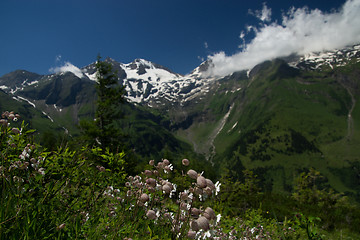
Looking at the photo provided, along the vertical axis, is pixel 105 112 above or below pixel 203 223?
above

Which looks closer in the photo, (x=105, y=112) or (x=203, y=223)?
(x=203, y=223)

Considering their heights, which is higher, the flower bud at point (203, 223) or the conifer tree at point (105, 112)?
the conifer tree at point (105, 112)

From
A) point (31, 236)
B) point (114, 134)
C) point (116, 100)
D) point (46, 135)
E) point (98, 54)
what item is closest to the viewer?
point (31, 236)

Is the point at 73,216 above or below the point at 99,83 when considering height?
below

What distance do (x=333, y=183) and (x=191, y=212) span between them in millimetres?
251071

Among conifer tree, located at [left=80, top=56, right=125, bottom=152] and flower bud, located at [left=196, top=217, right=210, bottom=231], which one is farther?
conifer tree, located at [left=80, top=56, right=125, bottom=152]

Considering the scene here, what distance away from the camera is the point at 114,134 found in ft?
69.7

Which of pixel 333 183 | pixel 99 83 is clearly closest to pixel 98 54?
pixel 99 83

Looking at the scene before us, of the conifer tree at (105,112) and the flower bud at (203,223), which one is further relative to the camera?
the conifer tree at (105,112)

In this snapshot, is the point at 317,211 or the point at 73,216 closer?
the point at 73,216

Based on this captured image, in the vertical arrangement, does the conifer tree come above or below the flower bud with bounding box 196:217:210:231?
above

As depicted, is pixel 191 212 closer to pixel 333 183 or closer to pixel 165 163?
pixel 165 163

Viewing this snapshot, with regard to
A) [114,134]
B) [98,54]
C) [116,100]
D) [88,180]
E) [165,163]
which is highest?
[98,54]

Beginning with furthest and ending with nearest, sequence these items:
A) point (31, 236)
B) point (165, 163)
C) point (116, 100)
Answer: point (116, 100) < point (165, 163) < point (31, 236)
